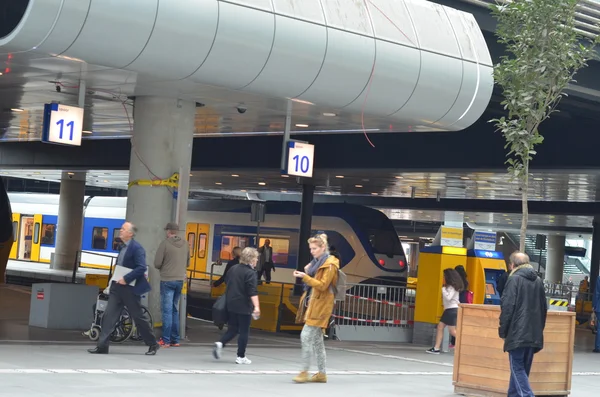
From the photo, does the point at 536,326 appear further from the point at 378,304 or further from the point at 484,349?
the point at 378,304

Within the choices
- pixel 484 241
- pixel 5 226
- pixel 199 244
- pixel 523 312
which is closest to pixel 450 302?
pixel 484 241

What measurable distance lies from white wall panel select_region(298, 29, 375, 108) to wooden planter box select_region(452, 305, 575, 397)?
463cm

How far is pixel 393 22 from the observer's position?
16062mm

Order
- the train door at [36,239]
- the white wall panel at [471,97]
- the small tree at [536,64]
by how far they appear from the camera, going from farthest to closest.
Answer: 1. the train door at [36,239]
2. the white wall panel at [471,97]
3. the small tree at [536,64]

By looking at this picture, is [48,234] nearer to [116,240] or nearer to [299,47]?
[116,240]

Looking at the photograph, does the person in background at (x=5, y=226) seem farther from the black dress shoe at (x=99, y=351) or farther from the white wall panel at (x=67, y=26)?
the white wall panel at (x=67, y=26)

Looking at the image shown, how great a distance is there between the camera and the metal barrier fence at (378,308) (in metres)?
21.4

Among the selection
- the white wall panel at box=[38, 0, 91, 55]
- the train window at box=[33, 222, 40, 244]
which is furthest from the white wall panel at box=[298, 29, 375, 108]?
the train window at box=[33, 222, 40, 244]

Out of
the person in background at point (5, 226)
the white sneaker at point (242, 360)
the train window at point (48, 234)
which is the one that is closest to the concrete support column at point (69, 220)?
the train window at point (48, 234)

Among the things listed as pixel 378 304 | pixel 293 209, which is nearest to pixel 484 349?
pixel 378 304

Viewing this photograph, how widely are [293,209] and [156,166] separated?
18.7 metres

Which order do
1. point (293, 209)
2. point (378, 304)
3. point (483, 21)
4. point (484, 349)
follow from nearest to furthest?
point (484, 349) < point (483, 21) < point (378, 304) < point (293, 209)

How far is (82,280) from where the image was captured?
117 feet

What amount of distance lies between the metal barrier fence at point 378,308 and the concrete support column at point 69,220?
78.9ft
